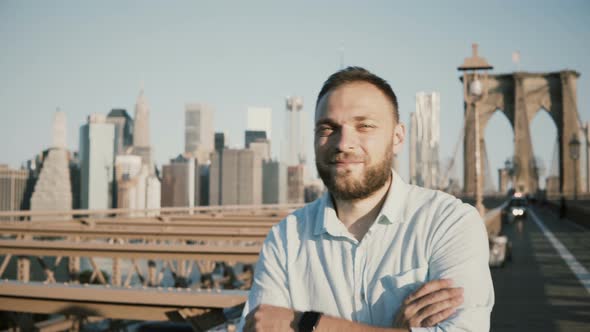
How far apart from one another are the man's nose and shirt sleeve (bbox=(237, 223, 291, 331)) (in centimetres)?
41

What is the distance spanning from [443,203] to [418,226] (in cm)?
15

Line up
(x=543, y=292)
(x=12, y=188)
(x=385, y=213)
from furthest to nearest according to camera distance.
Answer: (x=12, y=188), (x=543, y=292), (x=385, y=213)

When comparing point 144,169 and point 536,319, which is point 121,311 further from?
point 144,169

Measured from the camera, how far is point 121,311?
3.74 metres

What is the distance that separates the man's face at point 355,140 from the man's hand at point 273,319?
1.51 ft

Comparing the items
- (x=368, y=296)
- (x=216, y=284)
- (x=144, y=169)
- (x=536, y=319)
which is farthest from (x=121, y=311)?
(x=144, y=169)

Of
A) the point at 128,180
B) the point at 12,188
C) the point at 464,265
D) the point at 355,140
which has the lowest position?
the point at 12,188

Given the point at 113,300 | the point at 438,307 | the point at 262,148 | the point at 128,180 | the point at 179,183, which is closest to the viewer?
the point at 438,307

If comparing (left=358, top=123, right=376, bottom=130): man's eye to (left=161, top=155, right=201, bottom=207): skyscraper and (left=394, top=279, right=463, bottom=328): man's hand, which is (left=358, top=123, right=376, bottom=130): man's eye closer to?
(left=394, top=279, right=463, bottom=328): man's hand

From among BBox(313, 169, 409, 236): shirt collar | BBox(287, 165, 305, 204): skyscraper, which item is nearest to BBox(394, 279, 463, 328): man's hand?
BBox(313, 169, 409, 236): shirt collar

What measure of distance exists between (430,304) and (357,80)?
84 cm

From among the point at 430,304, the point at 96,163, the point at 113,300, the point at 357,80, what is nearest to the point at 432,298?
the point at 430,304

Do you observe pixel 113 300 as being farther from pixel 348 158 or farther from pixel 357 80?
pixel 357 80

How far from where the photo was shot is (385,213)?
2.28 meters
